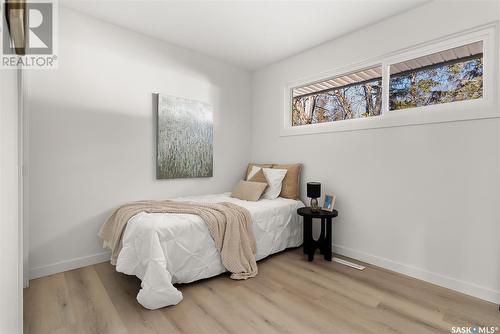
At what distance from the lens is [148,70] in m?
3.18

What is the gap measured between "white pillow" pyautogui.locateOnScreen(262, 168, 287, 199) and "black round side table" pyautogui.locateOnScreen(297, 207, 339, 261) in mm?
526

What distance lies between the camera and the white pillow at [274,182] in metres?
3.45

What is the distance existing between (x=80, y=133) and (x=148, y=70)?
44.1 inches

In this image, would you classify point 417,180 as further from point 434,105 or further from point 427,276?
point 427,276

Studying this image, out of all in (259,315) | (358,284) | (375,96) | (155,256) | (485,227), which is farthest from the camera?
(375,96)

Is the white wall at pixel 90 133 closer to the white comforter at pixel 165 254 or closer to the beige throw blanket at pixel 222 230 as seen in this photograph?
the beige throw blanket at pixel 222 230

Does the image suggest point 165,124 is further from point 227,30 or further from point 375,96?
point 375,96

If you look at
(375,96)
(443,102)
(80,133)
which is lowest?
(80,133)

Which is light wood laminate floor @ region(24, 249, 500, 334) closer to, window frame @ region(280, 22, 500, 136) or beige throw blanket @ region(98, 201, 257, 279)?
beige throw blanket @ region(98, 201, 257, 279)

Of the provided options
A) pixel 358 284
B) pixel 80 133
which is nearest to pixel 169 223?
pixel 80 133

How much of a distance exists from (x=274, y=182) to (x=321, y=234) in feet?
3.03

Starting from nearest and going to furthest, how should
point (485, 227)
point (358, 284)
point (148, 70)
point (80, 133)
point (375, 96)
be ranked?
1. point (485, 227)
2. point (358, 284)
3. point (80, 133)
4. point (375, 96)
5. point (148, 70)

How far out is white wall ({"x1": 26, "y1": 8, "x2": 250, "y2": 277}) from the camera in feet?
8.19

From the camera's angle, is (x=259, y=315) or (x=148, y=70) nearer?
(x=259, y=315)
